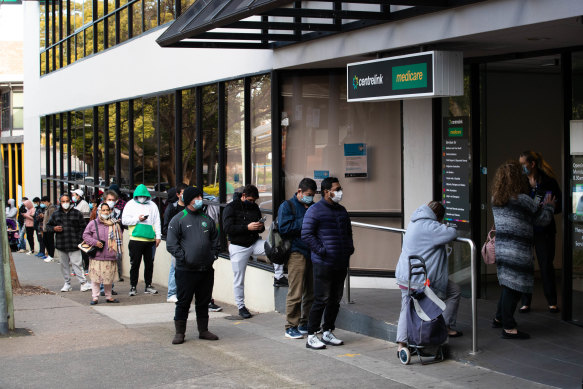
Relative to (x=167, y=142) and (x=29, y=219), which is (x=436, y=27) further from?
(x=29, y=219)

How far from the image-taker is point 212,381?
7297mm

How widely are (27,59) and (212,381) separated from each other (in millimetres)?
23965

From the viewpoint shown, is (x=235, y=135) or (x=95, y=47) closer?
(x=235, y=135)

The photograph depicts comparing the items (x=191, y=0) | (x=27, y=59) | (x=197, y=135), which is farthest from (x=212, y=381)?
(x=27, y=59)

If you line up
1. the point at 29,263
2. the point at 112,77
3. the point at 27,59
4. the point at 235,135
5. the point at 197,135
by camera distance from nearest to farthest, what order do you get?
the point at 235,135, the point at 197,135, the point at 112,77, the point at 29,263, the point at 27,59

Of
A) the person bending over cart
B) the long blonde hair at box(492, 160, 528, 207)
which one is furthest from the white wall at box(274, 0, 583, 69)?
the person bending over cart

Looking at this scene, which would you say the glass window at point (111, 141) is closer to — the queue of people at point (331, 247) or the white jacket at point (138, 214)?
the white jacket at point (138, 214)

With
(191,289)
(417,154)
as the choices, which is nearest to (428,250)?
(191,289)

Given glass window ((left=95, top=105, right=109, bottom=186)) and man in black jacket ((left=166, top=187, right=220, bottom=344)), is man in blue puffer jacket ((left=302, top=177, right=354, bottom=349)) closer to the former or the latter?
man in black jacket ((left=166, top=187, right=220, bottom=344))

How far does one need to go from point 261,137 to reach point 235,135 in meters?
1.01

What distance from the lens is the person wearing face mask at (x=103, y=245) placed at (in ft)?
42.0

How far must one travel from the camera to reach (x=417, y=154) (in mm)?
10695

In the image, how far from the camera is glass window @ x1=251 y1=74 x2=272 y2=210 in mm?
12250

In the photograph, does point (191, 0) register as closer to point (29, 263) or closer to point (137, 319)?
point (137, 319)
